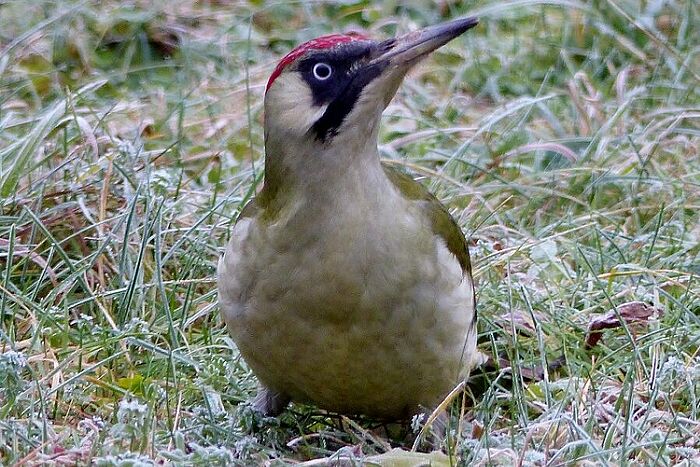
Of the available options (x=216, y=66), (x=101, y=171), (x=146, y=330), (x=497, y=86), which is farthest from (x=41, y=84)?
(x=146, y=330)

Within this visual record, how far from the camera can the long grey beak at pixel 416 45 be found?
3277mm

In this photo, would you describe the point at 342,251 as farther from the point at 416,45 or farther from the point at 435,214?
the point at 416,45

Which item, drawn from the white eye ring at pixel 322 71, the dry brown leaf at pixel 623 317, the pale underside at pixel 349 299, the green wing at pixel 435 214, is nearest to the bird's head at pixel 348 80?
the white eye ring at pixel 322 71

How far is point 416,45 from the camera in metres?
3.29

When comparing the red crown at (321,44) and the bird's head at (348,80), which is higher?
the red crown at (321,44)

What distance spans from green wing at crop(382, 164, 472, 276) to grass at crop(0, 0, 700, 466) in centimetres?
38

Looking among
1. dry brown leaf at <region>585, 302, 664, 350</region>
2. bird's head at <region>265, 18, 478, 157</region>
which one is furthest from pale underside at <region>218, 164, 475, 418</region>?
dry brown leaf at <region>585, 302, 664, 350</region>

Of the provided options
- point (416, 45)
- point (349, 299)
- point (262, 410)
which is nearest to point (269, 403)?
point (262, 410)

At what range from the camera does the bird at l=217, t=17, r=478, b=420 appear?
3.31 metres

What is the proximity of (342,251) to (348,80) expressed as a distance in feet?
1.37

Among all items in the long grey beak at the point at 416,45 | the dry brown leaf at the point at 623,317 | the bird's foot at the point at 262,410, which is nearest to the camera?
the long grey beak at the point at 416,45

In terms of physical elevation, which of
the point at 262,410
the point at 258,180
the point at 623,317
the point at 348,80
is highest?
the point at 348,80

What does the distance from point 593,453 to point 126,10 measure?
189 inches

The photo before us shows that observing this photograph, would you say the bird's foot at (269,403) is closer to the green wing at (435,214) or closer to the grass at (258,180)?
the grass at (258,180)
